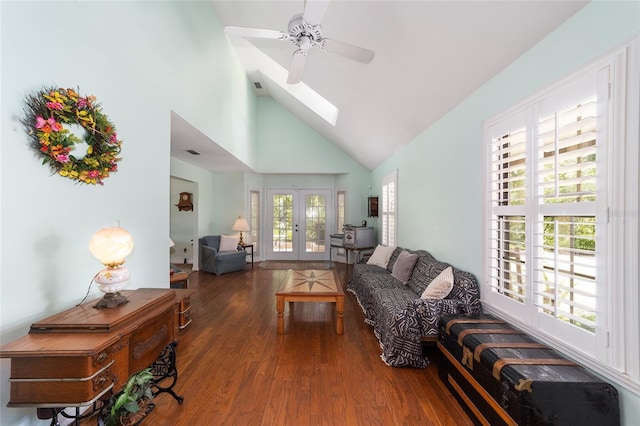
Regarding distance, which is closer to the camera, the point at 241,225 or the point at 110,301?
the point at 110,301

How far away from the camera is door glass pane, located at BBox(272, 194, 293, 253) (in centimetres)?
743

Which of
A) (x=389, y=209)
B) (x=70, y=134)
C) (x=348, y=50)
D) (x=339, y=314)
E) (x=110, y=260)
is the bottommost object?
(x=339, y=314)

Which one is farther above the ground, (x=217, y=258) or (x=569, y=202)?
(x=569, y=202)

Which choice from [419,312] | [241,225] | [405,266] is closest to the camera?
[419,312]

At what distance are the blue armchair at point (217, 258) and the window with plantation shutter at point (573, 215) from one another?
5025 mm

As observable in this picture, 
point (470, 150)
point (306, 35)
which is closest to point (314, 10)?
point (306, 35)

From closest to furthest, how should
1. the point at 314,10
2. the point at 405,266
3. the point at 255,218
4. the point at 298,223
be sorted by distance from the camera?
the point at 314,10, the point at 405,266, the point at 255,218, the point at 298,223

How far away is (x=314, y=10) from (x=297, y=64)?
72 cm

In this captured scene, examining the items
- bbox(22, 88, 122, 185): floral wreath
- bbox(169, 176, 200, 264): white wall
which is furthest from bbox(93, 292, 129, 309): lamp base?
bbox(169, 176, 200, 264): white wall

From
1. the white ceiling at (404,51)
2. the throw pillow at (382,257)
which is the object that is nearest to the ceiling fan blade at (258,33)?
the white ceiling at (404,51)

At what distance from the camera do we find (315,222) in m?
7.44

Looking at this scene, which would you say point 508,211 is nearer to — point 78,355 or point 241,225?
point 78,355

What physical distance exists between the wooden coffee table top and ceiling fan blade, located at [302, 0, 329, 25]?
2516 mm

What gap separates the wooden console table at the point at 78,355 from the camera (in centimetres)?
116
